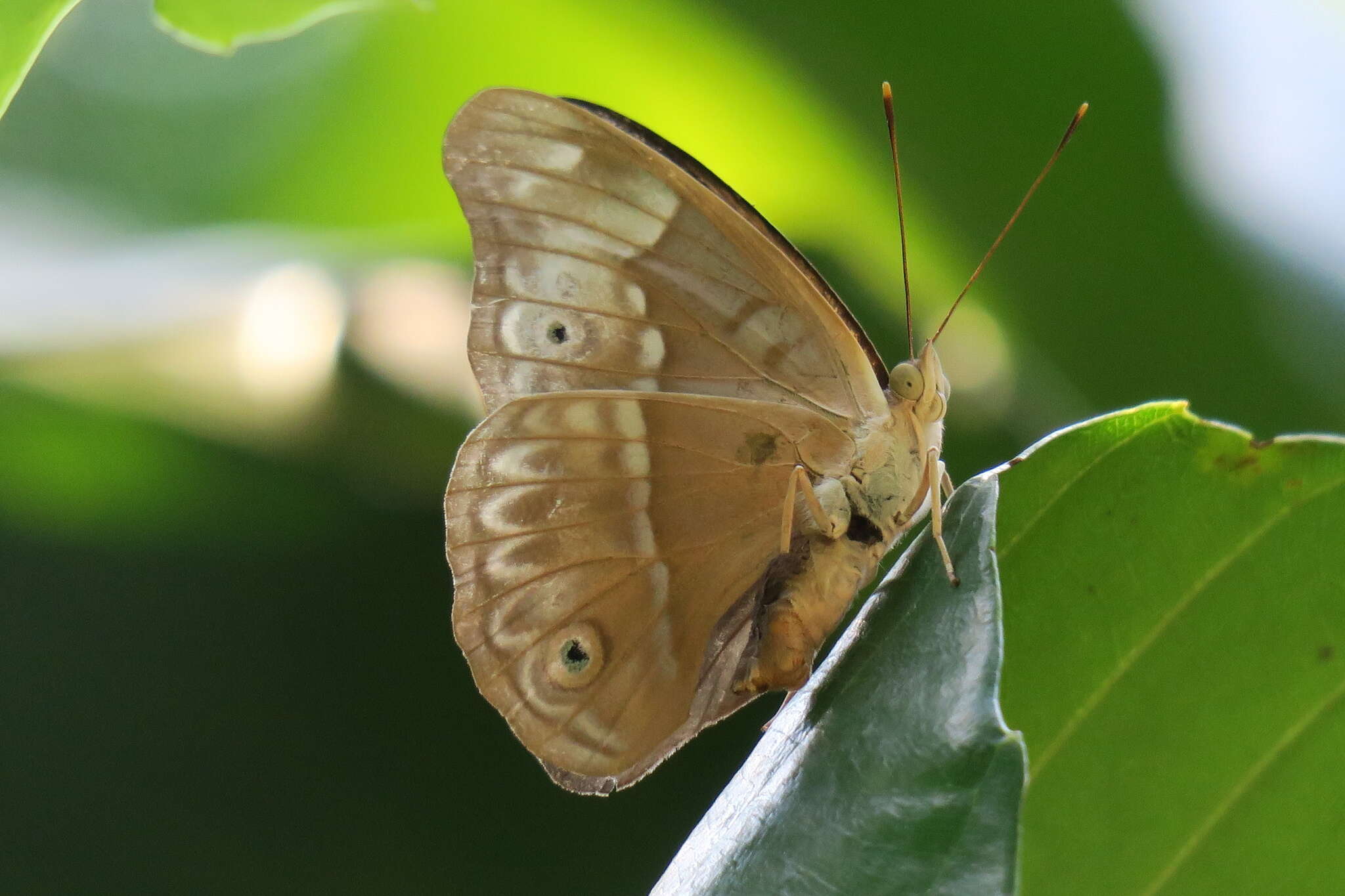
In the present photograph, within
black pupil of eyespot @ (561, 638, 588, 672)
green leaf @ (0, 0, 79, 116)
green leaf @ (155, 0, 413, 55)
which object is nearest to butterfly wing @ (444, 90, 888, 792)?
black pupil of eyespot @ (561, 638, 588, 672)

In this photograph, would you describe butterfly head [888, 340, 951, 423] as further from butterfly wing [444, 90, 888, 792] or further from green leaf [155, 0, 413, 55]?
green leaf [155, 0, 413, 55]

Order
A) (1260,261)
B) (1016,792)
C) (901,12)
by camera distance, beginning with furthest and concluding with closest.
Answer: (1260,261)
(901,12)
(1016,792)

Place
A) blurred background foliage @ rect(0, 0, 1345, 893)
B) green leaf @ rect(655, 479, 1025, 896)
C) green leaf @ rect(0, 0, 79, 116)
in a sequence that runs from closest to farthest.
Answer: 1. green leaf @ rect(655, 479, 1025, 896)
2. green leaf @ rect(0, 0, 79, 116)
3. blurred background foliage @ rect(0, 0, 1345, 893)

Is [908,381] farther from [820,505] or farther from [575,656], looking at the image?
[575,656]

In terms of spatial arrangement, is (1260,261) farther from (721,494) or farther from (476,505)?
(476,505)

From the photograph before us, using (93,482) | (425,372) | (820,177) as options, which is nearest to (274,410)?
(425,372)

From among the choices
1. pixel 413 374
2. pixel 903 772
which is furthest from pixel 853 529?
pixel 413 374

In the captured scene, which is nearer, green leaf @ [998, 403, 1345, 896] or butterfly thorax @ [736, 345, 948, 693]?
green leaf @ [998, 403, 1345, 896]
